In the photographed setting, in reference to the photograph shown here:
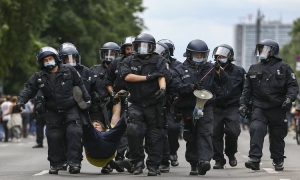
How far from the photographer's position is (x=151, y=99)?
14.9m

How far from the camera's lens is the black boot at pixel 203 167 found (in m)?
14.9

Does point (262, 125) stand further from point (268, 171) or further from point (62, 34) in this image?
point (62, 34)

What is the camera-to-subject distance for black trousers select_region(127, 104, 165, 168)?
586 inches

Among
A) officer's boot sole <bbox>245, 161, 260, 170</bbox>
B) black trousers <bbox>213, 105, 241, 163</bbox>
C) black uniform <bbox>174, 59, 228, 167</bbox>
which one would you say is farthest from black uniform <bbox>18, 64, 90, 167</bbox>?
black trousers <bbox>213, 105, 241, 163</bbox>

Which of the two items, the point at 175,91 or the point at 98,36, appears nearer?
the point at 175,91

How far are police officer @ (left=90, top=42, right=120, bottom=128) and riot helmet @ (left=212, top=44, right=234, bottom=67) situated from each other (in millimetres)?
1748

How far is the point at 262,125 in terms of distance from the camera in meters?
16.1

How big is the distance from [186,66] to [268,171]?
2200 millimetres

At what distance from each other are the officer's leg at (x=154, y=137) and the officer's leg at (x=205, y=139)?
61 cm

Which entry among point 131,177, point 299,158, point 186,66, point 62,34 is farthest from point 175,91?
point 62,34

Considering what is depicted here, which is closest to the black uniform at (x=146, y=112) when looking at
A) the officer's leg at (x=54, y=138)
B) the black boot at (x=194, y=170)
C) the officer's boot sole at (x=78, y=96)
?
the black boot at (x=194, y=170)

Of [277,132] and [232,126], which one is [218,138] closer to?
[232,126]

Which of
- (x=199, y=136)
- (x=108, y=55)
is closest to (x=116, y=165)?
(x=199, y=136)

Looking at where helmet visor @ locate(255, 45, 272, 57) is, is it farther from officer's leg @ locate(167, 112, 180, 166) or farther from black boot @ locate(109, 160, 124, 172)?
black boot @ locate(109, 160, 124, 172)
